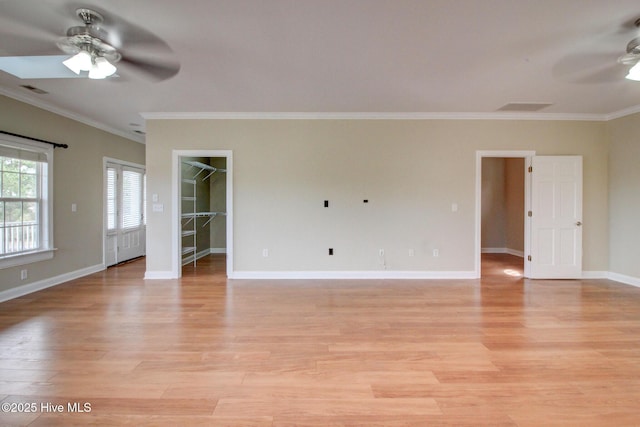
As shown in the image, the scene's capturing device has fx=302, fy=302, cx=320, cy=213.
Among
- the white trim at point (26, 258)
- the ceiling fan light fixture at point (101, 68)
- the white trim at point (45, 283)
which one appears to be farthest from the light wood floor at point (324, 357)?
the ceiling fan light fixture at point (101, 68)

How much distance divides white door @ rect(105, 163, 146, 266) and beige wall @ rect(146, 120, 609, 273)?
166 cm

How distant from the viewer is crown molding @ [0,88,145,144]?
3918 mm

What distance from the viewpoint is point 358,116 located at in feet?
15.8

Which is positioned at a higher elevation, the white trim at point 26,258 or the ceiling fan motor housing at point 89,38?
the ceiling fan motor housing at point 89,38

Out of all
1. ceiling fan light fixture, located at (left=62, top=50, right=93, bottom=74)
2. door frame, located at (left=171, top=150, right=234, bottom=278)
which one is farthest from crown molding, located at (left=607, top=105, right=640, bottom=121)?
ceiling fan light fixture, located at (left=62, top=50, right=93, bottom=74)

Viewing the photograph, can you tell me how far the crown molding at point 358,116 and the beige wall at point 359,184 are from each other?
77 millimetres

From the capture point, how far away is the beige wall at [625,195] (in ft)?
14.9

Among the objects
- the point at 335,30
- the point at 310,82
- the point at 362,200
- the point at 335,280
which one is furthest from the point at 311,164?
the point at 335,30

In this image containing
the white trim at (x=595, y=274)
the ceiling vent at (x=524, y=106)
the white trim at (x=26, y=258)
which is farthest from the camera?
the white trim at (x=595, y=274)

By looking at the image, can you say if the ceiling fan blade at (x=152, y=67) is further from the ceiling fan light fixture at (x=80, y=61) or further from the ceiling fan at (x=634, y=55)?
the ceiling fan at (x=634, y=55)

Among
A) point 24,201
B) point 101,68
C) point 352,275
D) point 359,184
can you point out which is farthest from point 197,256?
point 101,68

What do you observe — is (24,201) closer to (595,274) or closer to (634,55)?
(634,55)

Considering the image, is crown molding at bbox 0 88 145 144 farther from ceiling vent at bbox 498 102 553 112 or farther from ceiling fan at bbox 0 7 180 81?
ceiling vent at bbox 498 102 553 112

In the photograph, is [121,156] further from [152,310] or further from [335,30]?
[335,30]
